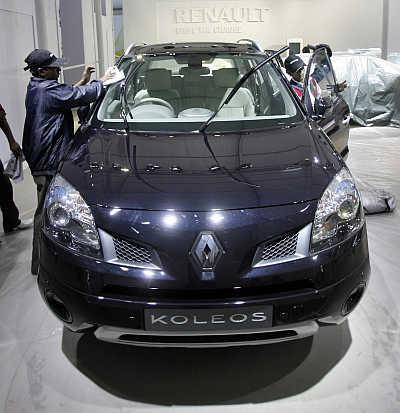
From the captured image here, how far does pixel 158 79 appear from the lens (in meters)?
3.32

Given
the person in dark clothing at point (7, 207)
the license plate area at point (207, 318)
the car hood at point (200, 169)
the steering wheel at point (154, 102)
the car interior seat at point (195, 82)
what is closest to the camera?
the license plate area at point (207, 318)

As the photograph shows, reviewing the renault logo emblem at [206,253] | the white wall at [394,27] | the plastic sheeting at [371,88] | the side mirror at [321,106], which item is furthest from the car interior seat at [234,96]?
the white wall at [394,27]

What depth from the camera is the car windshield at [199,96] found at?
2664mm

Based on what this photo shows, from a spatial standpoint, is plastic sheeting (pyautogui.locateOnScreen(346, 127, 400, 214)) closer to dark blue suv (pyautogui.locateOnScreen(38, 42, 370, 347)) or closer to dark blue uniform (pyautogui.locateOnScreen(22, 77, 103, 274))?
dark blue suv (pyautogui.locateOnScreen(38, 42, 370, 347))

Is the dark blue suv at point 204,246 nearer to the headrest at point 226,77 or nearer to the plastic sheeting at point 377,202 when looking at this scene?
the headrest at point 226,77

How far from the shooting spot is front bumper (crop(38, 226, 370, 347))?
1.75 metres

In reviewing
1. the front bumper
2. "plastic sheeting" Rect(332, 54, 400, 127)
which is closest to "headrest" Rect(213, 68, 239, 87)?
the front bumper

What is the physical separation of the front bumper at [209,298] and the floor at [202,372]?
275 millimetres

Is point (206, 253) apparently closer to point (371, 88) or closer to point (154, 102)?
point (154, 102)

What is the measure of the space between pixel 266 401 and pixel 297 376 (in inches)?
7.8

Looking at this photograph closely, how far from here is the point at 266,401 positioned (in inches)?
Answer: 77.2

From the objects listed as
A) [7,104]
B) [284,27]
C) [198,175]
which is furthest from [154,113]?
[284,27]

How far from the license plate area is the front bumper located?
0.05 feet

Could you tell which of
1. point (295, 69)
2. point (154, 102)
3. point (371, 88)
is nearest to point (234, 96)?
point (154, 102)
